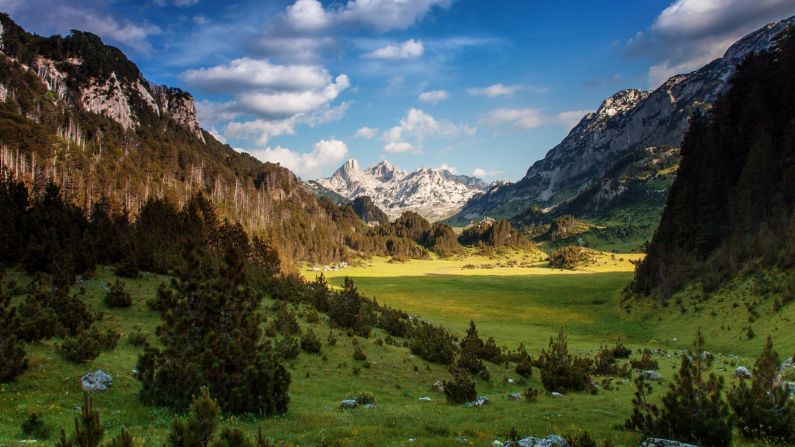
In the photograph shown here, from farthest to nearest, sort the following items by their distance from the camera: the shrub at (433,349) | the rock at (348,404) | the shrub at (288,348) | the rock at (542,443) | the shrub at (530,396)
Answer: the shrub at (433,349)
the shrub at (288,348)
the shrub at (530,396)
the rock at (348,404)
the rock at (542,443)

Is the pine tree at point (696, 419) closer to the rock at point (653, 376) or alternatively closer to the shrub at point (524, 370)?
the rock at point (653, 376)

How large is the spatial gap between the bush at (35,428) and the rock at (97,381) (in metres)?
4.09

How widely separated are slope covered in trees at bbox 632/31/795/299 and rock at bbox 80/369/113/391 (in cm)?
5511

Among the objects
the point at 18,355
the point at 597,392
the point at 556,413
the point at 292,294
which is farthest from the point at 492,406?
the point at 292,294

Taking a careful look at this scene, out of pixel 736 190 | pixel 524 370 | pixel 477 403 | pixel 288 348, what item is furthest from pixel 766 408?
pixel 736 190

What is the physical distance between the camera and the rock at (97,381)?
15578 millimetres

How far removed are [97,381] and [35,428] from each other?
485 cm

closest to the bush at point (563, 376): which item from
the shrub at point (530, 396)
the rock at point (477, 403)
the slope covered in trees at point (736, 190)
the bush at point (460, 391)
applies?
the shrub at point (530, 396)

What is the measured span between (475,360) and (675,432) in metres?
17.3

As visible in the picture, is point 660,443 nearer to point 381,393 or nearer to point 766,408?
point 766,408

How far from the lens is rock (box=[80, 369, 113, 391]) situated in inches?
613

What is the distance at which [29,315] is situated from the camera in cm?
1991

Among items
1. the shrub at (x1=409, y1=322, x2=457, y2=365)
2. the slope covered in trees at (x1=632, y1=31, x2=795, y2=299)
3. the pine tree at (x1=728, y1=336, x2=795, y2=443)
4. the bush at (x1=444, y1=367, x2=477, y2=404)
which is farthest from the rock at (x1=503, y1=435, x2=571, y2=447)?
the slope covered in trees at (x1=632, y1=31, x2=795, y2=299)

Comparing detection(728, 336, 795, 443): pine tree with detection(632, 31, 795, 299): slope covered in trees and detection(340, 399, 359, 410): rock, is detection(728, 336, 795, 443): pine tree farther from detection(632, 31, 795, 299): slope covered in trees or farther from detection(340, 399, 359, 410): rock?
detection(632, 31, 795, 299): slope covered in trees
